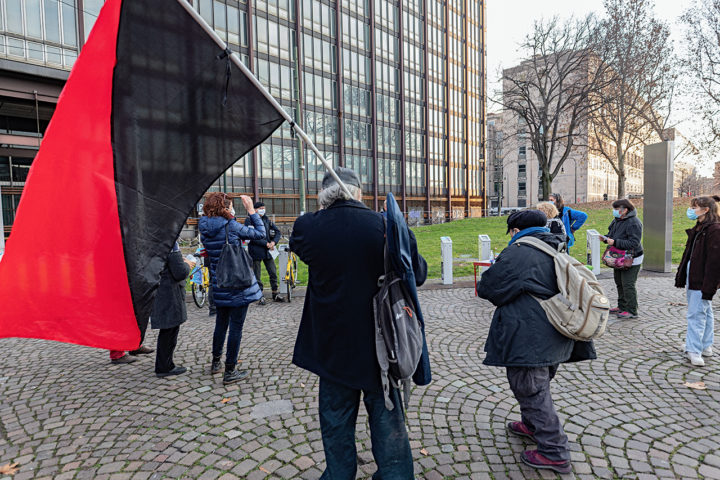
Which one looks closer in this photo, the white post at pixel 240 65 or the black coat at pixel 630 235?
the white post at pixel 240 65

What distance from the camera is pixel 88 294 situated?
2.39 metres

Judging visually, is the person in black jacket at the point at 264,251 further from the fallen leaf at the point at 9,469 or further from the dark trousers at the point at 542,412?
the dark trousers at the point at 542,412

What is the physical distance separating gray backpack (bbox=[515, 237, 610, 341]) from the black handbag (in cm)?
294

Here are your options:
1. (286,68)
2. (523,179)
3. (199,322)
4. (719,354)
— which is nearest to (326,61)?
(286,68)

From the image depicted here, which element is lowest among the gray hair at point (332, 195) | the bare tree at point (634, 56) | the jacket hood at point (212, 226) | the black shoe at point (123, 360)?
the black shoe at point (123, 360)

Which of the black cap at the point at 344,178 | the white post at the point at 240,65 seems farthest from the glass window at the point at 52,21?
the black cap at the point at 344,178

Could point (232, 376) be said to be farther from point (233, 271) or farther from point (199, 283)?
point (199, 283)

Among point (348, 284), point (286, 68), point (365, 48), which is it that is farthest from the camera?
point (365, 48)

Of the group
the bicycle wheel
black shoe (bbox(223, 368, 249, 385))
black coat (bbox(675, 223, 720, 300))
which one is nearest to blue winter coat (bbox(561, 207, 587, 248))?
black coat (bbox(675, 223, 720, 300))

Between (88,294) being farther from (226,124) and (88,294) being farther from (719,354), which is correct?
(719,354)

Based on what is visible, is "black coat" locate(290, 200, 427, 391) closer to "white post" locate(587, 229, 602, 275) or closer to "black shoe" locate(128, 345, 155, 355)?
"black shoe" locate(128, 345, 155, 355)

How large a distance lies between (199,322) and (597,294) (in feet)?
21.7

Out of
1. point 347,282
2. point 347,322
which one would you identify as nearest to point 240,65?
point 347,282

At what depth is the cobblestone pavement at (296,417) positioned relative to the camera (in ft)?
9.62
